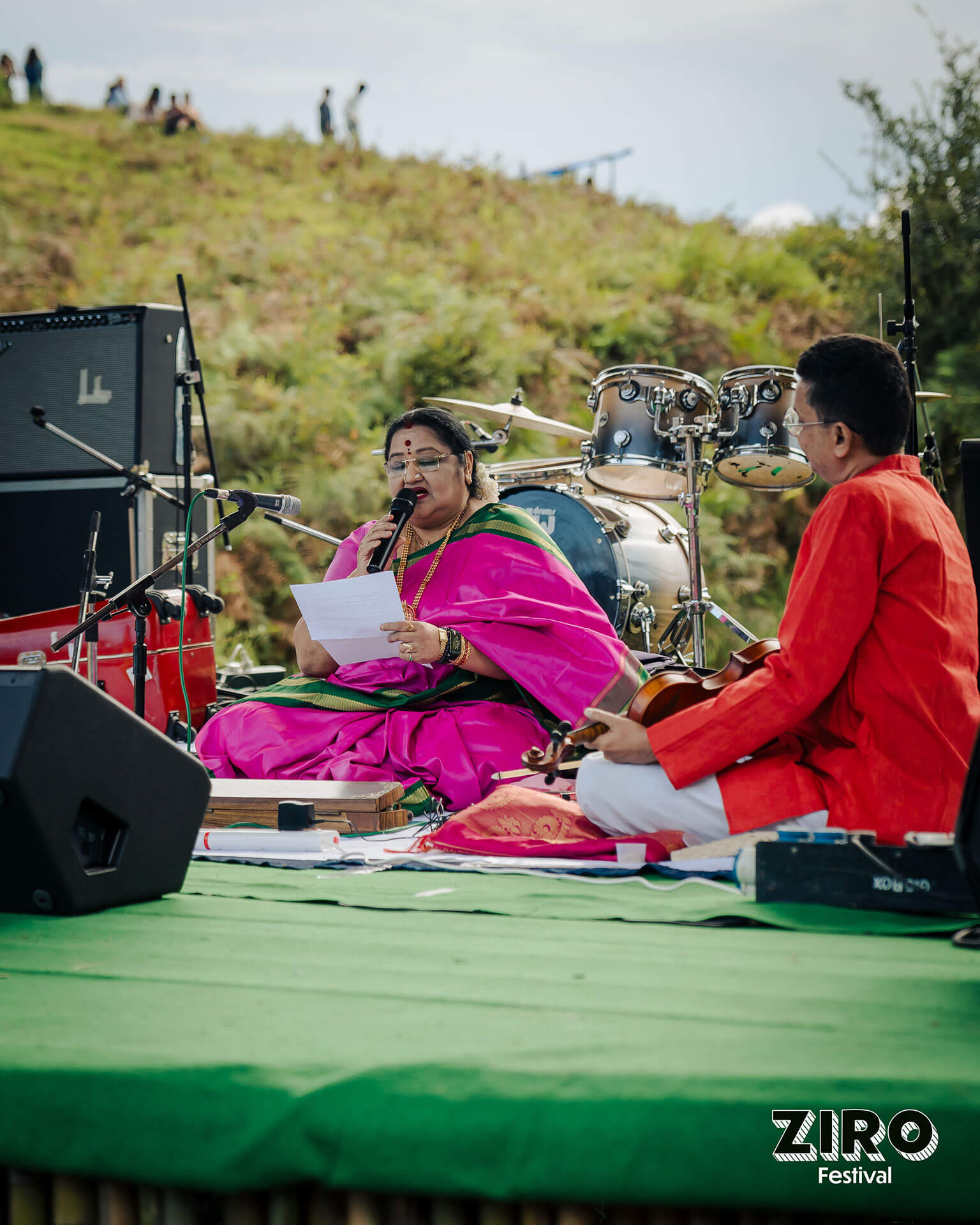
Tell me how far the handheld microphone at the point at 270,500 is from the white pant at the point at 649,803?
1260 millimetres

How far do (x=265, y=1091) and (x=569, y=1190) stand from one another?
0.32 meters

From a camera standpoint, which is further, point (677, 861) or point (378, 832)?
point (378, 832)

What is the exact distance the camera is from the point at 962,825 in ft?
5.02

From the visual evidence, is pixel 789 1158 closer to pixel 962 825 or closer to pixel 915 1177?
pixel 915 1177

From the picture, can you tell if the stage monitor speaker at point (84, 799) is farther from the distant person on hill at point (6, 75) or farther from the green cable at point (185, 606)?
the distant person on hill at point (6, 75)

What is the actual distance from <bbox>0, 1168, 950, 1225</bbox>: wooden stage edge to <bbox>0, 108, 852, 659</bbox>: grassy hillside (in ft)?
28.1

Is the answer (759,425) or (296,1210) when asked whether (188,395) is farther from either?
(296,1210)

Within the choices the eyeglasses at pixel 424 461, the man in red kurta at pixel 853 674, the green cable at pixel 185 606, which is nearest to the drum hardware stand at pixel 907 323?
the eyeglasses at pixel 424 461

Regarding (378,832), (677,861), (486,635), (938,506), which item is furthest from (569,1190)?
(486,635)

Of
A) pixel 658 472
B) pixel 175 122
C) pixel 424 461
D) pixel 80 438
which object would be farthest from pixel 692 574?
pixel 175 122

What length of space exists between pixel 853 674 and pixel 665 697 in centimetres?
44

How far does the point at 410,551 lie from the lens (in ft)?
13.1

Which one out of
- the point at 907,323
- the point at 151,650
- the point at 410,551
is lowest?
the point at 151,650

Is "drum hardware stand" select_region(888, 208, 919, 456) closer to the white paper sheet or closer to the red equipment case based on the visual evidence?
the white paper sheet
